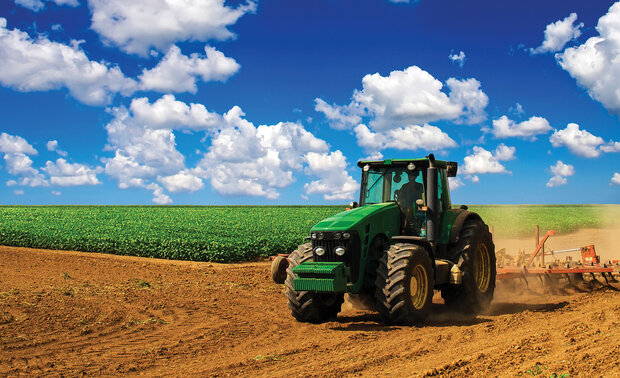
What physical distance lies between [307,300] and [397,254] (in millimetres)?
1633

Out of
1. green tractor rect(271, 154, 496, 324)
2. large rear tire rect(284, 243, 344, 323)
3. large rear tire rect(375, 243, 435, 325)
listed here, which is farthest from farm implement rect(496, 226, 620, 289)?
large rear tire rect(284, 243, 344, 323)

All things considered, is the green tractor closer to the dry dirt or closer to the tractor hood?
the tractor hood

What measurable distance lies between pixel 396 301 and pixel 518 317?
2.54 m

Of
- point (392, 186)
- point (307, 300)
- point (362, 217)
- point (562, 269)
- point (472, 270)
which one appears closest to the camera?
point (362, 217)

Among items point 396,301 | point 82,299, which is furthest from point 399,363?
point 82,299

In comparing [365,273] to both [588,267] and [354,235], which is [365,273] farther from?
[588,267]

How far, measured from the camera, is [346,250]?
28.1ft

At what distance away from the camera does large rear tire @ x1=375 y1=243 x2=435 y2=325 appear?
8.30 meters

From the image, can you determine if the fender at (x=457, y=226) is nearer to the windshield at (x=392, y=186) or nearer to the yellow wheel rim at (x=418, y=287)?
the windshield at (x=392, y=186)

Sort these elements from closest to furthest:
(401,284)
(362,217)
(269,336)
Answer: (401,284) < (269,336) < (362,217)

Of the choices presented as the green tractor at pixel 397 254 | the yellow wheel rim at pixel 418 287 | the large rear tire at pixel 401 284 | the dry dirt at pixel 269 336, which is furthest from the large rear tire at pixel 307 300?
the yellow wheel rim at pixel 418 287

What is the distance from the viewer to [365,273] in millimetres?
8938

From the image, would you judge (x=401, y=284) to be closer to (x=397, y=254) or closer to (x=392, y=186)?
(x=397, y=254)

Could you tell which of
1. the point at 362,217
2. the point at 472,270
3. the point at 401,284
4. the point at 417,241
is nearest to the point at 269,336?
the point at 401,284
